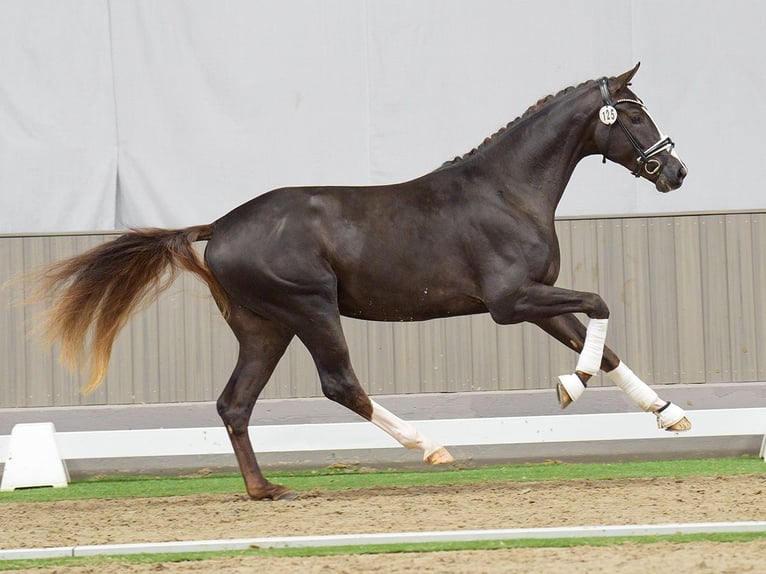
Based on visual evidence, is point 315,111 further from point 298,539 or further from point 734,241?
point 298,539

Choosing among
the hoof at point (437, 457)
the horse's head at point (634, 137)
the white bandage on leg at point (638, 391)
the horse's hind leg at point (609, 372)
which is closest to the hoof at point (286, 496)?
the hoof at point (437, 457)

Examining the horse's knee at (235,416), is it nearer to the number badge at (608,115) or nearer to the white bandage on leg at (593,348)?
the white bandage on leg at (593,348)

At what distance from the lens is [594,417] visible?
23.6 ft

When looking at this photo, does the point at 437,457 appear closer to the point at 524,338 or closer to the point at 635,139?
the point at 635,139

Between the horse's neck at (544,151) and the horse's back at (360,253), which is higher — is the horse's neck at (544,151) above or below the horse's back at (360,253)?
above

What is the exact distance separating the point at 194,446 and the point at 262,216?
1916 millimetres

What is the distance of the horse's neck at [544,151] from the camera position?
6.13 m

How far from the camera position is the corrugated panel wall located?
29.6 ft

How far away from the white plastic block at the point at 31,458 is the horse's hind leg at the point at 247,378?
1727 millimetres

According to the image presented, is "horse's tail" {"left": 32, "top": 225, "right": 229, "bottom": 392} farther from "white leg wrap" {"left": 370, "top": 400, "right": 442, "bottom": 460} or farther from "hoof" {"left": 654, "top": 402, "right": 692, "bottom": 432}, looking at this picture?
"hoof" {"left": 654, "top": 402, "right": 692, "bottom": 432}

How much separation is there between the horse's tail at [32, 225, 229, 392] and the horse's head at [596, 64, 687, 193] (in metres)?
2.30

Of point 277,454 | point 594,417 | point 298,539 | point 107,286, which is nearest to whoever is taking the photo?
point 298,539

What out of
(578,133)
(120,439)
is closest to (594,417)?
(578,133)

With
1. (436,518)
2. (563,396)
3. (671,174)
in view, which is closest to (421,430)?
(563,396)
